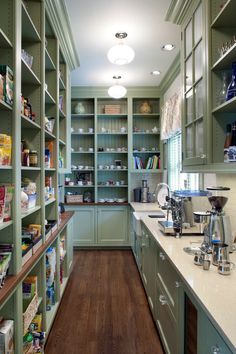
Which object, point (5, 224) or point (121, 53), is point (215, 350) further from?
point (121, 53)

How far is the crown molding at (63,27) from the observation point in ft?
8.11

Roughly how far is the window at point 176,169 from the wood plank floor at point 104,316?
144 centimetres

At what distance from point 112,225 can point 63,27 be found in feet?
11.0

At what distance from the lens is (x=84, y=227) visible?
200 inches

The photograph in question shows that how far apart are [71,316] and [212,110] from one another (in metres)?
2.32

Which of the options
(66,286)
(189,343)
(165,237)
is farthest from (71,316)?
(189,343)

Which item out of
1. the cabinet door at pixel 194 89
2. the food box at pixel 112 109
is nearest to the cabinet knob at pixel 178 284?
the cabinet door at pixel 194 89

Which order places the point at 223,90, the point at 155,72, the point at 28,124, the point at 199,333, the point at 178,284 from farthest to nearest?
the point at 155,72 → the point at 28,124 → the point at 223,90 → the point at 178,284 → the point at 199,333

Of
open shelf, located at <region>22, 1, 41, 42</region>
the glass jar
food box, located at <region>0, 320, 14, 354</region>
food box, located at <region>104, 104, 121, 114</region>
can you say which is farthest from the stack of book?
food box, located at <region>104, 104, 121, 114</region>

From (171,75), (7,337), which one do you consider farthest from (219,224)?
(171,75)

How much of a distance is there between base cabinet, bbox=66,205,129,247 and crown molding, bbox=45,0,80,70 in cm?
252

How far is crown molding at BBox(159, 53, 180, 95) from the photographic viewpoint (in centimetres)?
383

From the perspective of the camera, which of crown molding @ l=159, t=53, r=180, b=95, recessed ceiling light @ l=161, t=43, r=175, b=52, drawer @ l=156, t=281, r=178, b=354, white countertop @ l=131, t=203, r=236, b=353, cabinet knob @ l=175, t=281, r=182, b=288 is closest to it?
white countertop @ l=131, t=203, r=236, b=353

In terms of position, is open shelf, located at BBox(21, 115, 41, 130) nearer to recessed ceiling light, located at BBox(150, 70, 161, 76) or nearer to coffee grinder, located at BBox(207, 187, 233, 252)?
coffee grinder, located at BBox(207, 187, 233, 252)
